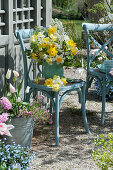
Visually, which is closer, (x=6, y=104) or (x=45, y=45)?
(x=6, y=104)

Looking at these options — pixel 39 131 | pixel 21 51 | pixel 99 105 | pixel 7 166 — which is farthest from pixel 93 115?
pixel 7 166

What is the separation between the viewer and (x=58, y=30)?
11.6 ft

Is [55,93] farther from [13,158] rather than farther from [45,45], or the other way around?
[13,158]

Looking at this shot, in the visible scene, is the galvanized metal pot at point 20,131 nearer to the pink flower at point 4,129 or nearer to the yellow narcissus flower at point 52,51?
the pink flower at point 4,129

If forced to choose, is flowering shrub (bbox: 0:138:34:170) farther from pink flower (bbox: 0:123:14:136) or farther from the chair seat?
the chair seat

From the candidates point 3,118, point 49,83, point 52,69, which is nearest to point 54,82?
point 49,83

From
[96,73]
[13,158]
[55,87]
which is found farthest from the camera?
[96,73]

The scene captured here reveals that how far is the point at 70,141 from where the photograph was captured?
3723mm

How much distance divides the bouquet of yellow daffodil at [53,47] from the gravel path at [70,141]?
85 centimetres

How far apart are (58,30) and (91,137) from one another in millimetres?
1230

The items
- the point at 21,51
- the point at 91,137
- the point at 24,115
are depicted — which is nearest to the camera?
the point at 24,115

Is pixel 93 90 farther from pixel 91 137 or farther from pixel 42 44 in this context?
pixel 42 44

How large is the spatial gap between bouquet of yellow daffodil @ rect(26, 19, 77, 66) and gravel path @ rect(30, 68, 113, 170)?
2.79ft

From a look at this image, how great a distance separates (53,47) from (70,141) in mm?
1031
